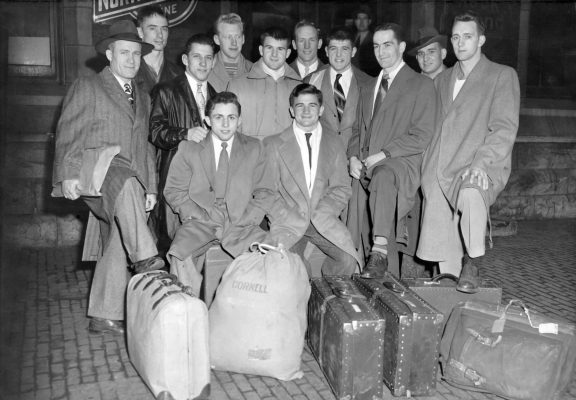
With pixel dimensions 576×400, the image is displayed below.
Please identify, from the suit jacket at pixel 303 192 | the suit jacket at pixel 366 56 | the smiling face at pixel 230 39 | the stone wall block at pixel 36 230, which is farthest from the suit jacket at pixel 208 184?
the suit jacket at pixel 366 56

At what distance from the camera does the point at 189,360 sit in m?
3.41

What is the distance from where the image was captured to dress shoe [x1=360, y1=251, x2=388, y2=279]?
4.40 m

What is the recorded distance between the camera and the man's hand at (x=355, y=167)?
497 centimetres

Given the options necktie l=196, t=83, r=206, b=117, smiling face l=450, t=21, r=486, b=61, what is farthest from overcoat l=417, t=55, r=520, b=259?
necktie l=196, t=83, r=206, b=117

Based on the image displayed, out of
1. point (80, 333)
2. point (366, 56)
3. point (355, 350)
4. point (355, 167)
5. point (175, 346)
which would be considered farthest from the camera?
point (366, 56)

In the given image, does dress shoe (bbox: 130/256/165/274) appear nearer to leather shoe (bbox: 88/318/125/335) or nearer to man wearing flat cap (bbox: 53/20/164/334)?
man wearing flat cap (bbox: 53/20/164/334)

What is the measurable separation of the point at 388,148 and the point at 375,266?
988mm

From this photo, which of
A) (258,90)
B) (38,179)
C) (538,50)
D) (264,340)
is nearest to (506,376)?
(264,340)

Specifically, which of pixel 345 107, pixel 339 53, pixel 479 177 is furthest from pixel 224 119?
pixel 479 177

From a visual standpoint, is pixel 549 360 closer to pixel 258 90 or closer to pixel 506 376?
pixel 506 376

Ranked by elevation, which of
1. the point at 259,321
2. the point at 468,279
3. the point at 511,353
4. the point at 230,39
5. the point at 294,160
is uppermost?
the point at 230,39

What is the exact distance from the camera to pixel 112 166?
14.4 feet

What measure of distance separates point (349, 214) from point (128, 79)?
216 cm

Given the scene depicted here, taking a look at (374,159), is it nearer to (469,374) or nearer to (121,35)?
(469,374)
